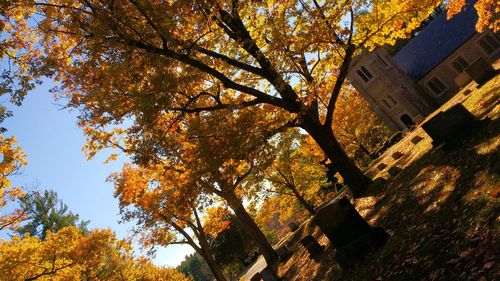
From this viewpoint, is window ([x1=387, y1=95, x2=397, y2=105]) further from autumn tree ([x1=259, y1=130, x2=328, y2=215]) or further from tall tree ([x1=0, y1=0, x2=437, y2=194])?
tall tree ([x1=0, y1=0, x2=437, y2=194])

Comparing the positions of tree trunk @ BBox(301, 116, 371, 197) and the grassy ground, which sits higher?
tree trunk @ BBox(301, 116, 371, 197)

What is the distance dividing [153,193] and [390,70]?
3008 cm

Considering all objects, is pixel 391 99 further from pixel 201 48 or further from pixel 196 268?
pixel 196 268

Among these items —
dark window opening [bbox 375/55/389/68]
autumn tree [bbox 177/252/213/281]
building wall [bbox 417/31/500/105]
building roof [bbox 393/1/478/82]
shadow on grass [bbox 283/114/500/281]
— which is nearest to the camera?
shadow on grass [bbox 283/114/500/281]

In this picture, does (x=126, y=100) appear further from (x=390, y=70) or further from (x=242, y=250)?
(x=242, y=250)

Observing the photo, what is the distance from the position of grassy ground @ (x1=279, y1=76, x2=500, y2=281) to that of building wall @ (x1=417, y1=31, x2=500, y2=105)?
26.2 meters

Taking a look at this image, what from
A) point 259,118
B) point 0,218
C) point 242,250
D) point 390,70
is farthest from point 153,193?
point 242,250

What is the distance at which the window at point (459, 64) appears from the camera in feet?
109

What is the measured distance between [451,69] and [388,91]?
637 centimetres

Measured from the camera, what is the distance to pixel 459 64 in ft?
110

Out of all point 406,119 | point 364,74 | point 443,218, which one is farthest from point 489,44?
point 443,218

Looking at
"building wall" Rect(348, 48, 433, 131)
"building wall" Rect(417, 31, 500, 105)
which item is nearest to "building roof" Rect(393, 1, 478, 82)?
"building wall" Rect(417, 31, 500, 105)

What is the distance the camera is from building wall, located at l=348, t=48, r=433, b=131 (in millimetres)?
35875

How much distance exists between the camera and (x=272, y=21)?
10227 mm
